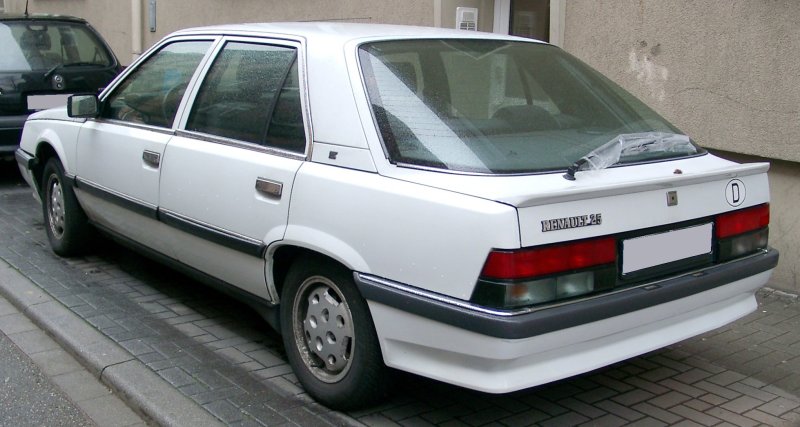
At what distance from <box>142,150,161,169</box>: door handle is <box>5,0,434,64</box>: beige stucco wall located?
13.7 feet

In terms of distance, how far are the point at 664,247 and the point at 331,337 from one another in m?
1.42

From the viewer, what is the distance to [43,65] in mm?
9016

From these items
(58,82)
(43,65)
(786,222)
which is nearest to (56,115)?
(58,82)

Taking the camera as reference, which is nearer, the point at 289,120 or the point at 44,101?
the point at 289,120

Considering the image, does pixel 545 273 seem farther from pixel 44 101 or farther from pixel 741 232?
pixel 44 101

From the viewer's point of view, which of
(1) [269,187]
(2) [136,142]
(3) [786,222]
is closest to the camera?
(1) [269,187]

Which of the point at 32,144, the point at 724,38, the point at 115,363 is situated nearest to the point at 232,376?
the point at 115,363

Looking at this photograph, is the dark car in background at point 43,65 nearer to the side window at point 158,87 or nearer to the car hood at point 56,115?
the car hood at point 56,115

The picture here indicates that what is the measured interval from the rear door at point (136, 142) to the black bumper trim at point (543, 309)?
192cm

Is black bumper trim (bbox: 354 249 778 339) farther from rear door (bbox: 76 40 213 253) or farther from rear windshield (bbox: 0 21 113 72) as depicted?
rear windshield (bbox: 0 21 113 72)

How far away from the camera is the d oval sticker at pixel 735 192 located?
393cm

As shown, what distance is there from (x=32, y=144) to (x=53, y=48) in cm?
309

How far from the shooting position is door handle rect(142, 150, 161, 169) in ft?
16.3

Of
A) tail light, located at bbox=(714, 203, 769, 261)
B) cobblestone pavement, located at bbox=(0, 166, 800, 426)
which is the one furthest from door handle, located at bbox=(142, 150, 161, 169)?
tail light, located at bbox=(714, 203, 769, 261)
